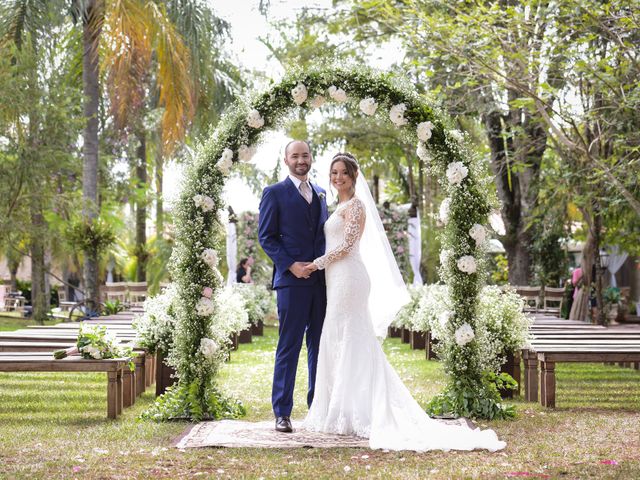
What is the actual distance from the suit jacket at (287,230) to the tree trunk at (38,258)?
16.1 m

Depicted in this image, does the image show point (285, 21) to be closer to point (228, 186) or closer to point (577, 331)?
point (577, 331)

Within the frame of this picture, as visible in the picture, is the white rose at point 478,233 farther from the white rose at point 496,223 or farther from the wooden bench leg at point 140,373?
the wooden bench leg at point 140,373

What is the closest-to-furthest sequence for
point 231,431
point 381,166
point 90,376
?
point 231,431 → point 90,376 → point 381,166

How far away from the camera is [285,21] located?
24062 mm

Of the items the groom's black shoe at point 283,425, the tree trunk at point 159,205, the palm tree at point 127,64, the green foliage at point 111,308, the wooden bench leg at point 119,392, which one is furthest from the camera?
the tree trunk at point 159,205

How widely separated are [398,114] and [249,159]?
1.54 metres

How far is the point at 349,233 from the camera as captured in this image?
26.2ft

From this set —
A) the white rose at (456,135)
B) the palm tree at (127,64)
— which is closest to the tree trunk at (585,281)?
the palm tree at (127,64)

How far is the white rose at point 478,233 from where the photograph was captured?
881 centimetres

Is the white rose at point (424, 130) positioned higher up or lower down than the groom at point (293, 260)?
higher up

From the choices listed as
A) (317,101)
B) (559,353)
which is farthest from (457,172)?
(559,353)

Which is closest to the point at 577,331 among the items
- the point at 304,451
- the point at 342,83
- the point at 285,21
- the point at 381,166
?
the point at 342,83

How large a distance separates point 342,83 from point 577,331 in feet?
19.0

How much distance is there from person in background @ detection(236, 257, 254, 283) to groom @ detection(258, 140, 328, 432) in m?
16.6
